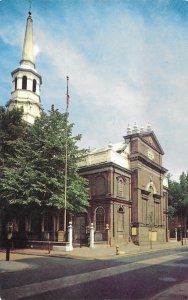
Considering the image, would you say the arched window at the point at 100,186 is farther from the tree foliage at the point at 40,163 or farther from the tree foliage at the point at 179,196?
the tree foliage at the point at 179,196

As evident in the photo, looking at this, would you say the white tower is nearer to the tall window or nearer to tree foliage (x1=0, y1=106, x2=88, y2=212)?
tree foliage (x1=0, y1=106, x2=88, y2=212)

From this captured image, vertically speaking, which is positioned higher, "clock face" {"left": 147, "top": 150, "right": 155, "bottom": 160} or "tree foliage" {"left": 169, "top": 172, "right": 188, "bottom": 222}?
"clock face" {"left": 147, "top": 150, "right": 155, "bottom": 160}

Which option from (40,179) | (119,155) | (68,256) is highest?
(119,155)

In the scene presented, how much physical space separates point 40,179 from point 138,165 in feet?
48.3

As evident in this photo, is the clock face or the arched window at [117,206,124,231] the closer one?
the arched window at [117,206,124,231]

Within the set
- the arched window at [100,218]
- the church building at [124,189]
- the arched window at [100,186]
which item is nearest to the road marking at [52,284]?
the church building at [124,189]

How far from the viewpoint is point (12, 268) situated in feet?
52.4

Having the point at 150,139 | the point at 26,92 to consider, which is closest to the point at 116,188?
the point at 150,139

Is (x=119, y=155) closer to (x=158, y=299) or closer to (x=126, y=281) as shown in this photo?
(x=126, y=281)

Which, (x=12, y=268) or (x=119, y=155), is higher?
(x=119, y=155)

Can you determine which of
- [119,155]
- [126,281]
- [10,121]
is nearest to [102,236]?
[119,155]

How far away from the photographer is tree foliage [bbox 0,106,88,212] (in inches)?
1071

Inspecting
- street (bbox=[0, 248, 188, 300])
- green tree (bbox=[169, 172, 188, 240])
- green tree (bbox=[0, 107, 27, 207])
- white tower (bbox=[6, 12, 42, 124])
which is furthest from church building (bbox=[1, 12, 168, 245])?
street (bbox=[0, 248, 188, 300])

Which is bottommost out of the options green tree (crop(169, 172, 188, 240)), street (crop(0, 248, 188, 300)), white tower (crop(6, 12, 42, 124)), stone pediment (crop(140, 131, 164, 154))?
street (crop(0, 248, 188, 300))
